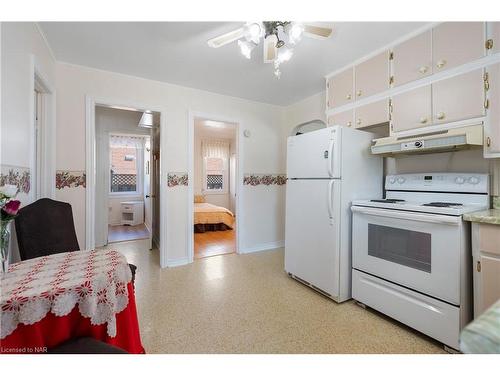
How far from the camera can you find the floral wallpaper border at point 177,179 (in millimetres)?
3057

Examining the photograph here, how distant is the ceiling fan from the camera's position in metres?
1.59

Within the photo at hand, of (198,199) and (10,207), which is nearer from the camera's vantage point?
(10,207)

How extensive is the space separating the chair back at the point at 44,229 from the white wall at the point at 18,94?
135 millimetres

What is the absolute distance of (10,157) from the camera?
56.6 inches

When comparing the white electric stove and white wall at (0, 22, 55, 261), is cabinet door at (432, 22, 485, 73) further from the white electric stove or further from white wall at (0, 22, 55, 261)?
white wall at (0, 22, 55, 261)

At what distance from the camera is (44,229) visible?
1.69 meters

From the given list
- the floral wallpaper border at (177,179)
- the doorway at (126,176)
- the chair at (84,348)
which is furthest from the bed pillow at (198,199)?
the chair at (84,348)

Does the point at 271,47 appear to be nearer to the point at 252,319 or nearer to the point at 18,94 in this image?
the point at 18,94

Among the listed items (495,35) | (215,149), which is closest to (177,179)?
(495,35)

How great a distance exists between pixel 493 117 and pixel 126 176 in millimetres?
6596

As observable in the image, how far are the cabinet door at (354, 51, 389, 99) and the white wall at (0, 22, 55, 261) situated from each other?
269 cm

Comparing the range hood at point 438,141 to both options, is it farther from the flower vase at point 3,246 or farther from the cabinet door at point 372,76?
the flower vase at point 3,246

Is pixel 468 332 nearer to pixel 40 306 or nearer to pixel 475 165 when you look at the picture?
pixel 40 306
